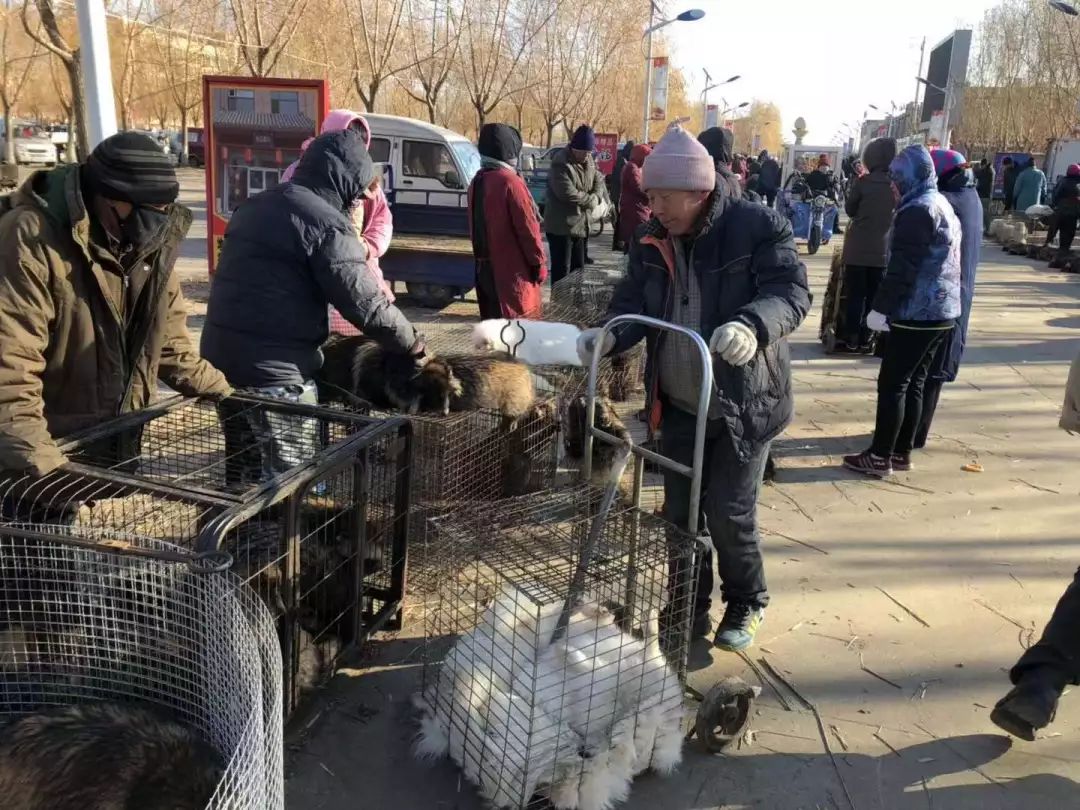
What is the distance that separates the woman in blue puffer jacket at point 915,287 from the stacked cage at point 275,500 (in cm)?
325

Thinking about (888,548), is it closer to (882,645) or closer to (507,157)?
(882,645)

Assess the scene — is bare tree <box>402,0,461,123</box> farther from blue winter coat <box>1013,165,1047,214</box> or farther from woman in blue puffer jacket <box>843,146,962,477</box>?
woman in blue puffer jacket <box>843,146,962,477</box>

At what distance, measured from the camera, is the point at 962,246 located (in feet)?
18.6

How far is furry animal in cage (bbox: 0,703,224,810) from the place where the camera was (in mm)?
2043

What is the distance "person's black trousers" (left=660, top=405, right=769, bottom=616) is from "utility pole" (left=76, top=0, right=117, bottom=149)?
448 centimetres

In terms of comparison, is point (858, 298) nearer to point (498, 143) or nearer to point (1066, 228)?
point (498, 143)

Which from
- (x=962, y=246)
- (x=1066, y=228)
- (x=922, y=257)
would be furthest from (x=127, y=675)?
(x=1066, y=228)

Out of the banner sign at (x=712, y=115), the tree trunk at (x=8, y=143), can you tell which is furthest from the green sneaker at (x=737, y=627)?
the banner sign at (x=712, y=115)

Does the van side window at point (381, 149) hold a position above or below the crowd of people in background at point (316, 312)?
above

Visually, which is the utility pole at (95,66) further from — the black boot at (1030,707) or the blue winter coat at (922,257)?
the black boot at (1030,707)

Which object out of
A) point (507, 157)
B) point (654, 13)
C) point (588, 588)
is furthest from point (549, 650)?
point (654, 13)

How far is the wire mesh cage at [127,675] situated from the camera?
6.60 feet

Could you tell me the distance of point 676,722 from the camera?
9.17ft

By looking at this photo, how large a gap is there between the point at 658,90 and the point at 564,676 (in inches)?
1144
